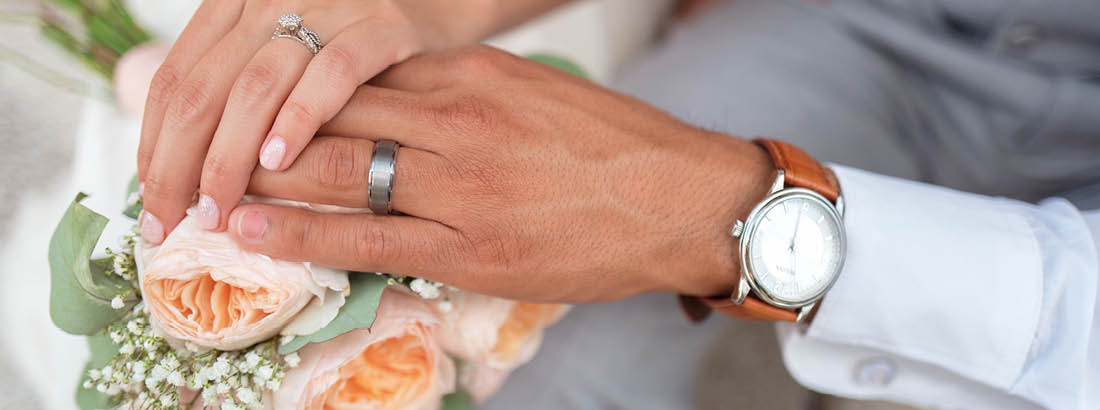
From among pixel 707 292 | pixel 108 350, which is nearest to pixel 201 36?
pixel 108 350

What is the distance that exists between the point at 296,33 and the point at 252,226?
242 millimetres

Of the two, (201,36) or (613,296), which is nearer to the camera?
(201,36)

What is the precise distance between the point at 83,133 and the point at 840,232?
1.11m

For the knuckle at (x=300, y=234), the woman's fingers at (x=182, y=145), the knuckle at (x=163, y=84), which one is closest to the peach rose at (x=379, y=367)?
the knuckle at (x=300, y=234)

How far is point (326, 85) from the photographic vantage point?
75 centimetres

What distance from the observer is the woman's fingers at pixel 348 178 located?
737 millimetres

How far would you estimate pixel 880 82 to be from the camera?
4.70 ft

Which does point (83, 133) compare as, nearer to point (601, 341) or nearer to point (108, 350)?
point (108, 350)

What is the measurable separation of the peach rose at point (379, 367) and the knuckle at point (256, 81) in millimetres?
260

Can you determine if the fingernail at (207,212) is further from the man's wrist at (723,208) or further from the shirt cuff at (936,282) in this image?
the shirt cuff at (936,282)

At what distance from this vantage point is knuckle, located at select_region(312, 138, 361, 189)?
73cm

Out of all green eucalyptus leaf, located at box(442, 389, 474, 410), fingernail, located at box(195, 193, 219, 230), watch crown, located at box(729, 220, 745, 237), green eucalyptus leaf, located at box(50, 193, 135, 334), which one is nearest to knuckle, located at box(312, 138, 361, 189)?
fingernail, located at box(195, 193, 219, 230)

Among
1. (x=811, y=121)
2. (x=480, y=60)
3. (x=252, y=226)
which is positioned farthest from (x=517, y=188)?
(x=811, y=121)

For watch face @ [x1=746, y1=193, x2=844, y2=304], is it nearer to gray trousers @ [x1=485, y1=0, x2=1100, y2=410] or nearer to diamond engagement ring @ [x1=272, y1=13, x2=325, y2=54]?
gray trousers @ [x1=485, y1=0, x2=1100, y2=410]
